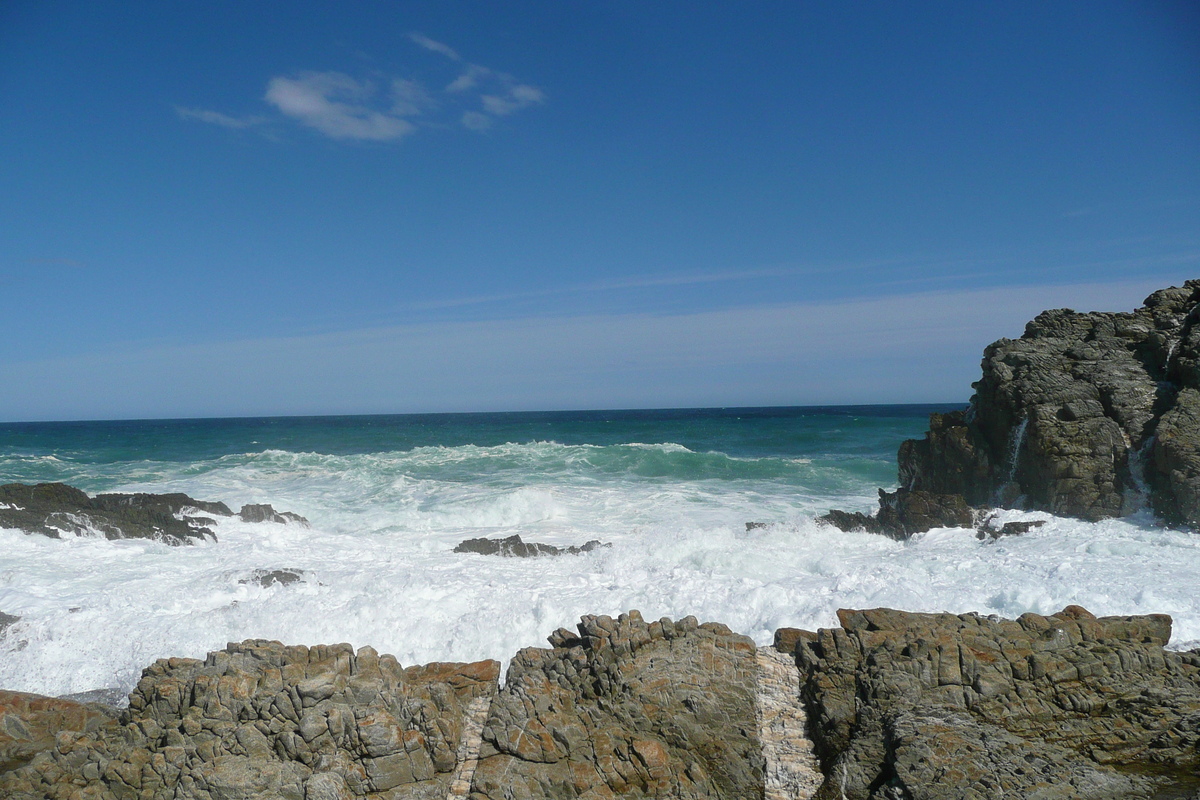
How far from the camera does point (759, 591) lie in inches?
369

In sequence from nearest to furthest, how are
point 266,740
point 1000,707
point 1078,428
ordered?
point 266,740 → point 1000,707 → point 1078,428

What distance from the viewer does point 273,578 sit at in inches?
436

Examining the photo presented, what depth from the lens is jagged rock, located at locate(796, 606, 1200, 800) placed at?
191 inches

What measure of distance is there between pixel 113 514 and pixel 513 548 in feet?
28.0

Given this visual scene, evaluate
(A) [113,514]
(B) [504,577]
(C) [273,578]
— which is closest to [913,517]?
(B) [504,577]

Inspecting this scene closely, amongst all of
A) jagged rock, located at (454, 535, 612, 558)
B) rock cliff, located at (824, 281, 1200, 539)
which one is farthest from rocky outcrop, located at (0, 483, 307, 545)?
rock cliff, located at (824, 281, 1200, 539)

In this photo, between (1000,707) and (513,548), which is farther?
(513,548)

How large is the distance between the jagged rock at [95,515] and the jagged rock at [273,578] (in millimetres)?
3592

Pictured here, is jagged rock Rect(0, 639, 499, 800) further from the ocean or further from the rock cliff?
the rock cliff

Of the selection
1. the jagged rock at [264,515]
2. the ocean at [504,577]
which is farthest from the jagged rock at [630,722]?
the jagged rock at [264,515]

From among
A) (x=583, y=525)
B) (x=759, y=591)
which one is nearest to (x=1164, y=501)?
(x=759, y=591)

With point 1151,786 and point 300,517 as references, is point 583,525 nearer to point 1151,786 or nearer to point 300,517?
point 300,517

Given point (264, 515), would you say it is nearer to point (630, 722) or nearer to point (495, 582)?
point (495, 582)

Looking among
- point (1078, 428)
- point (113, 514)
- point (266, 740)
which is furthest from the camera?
point (113, 514)
